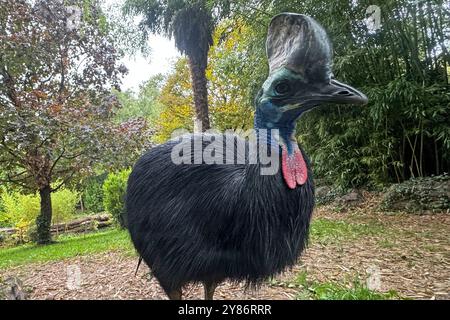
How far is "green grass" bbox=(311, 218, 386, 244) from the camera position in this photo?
308 cm

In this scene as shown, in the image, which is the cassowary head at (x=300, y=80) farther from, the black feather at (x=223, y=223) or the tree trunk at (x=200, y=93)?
the tree trunk at (x=200, y=93)

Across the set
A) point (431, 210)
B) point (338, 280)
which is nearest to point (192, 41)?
point (431, 210)

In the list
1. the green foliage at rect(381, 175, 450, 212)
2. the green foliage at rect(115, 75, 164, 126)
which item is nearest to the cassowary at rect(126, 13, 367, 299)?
the green foliage at rect(381, 175, 450, 212)

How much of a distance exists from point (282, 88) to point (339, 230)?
2830mm

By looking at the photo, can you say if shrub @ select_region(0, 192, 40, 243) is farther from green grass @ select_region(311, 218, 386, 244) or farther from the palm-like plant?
green grass @ select_region(311, 218, 386, 244)

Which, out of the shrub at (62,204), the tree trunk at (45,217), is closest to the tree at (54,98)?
the tree trunk at (45,217)

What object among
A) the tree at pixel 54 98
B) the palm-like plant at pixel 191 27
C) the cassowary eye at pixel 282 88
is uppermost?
the palm-like plant at pixel 191 27

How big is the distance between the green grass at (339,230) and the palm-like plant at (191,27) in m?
2.92

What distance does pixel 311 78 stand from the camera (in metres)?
0.90

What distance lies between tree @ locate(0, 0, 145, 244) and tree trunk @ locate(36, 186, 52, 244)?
12mm

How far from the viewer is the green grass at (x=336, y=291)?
1.59 meters

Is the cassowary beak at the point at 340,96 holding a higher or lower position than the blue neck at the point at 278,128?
higher

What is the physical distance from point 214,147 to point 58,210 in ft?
21.7

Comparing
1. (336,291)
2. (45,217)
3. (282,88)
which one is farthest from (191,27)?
(282,88)
